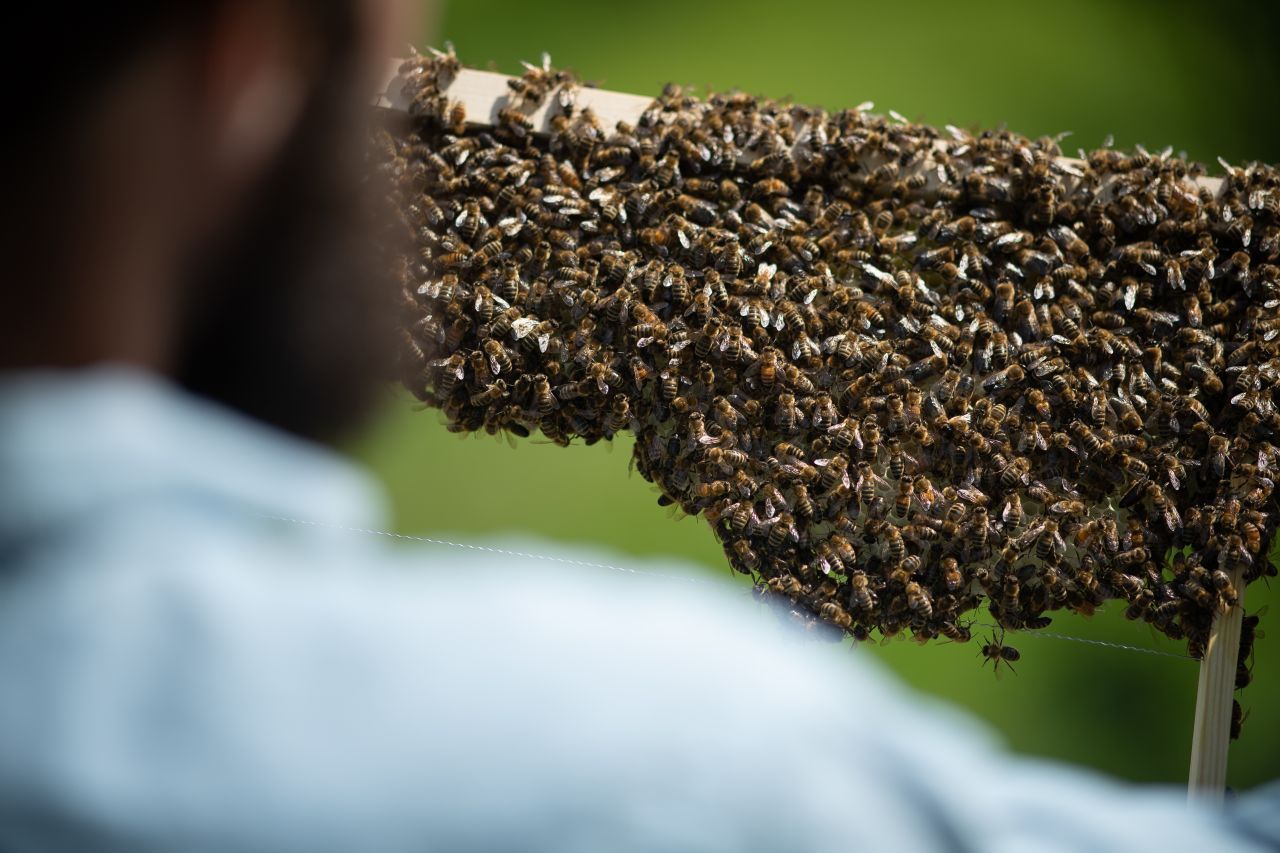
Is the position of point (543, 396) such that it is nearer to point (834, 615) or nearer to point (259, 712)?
point (834, 615)

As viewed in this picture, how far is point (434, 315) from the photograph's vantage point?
313 cm

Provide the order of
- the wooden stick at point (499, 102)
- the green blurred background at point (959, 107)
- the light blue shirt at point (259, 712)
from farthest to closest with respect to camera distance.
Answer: the green blurred background at point (959, 107) → the wooden stick at point (499, 102) → the light blue shirt at point (259, 712)

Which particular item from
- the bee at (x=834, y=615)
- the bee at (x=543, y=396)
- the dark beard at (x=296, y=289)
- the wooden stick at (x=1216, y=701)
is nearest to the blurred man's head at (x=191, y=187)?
the dark beard at (x=296, y=289)

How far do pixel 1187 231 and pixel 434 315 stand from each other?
265 cm

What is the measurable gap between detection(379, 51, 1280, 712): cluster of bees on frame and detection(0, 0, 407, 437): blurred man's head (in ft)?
7.92

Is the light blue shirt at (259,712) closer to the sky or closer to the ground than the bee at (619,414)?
closer to the ground

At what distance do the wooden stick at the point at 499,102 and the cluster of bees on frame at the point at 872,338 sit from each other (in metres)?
0.03

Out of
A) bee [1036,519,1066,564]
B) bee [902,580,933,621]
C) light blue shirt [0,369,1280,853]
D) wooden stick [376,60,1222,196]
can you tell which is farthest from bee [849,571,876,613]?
light blue shirt [0,369,1280,853]

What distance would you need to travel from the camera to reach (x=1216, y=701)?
10.5 ft

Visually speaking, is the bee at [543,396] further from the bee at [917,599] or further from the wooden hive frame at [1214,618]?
the bee at [917,599]

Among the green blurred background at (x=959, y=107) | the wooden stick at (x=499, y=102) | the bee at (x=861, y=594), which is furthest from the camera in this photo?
the green blurred background at (x=959, y=107)

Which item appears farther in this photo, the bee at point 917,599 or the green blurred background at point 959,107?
the green blurred background at point 959,107

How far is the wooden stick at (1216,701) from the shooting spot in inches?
123

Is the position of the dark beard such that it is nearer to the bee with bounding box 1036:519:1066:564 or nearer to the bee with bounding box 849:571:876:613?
the bee with bounding box 849:571:876:613
